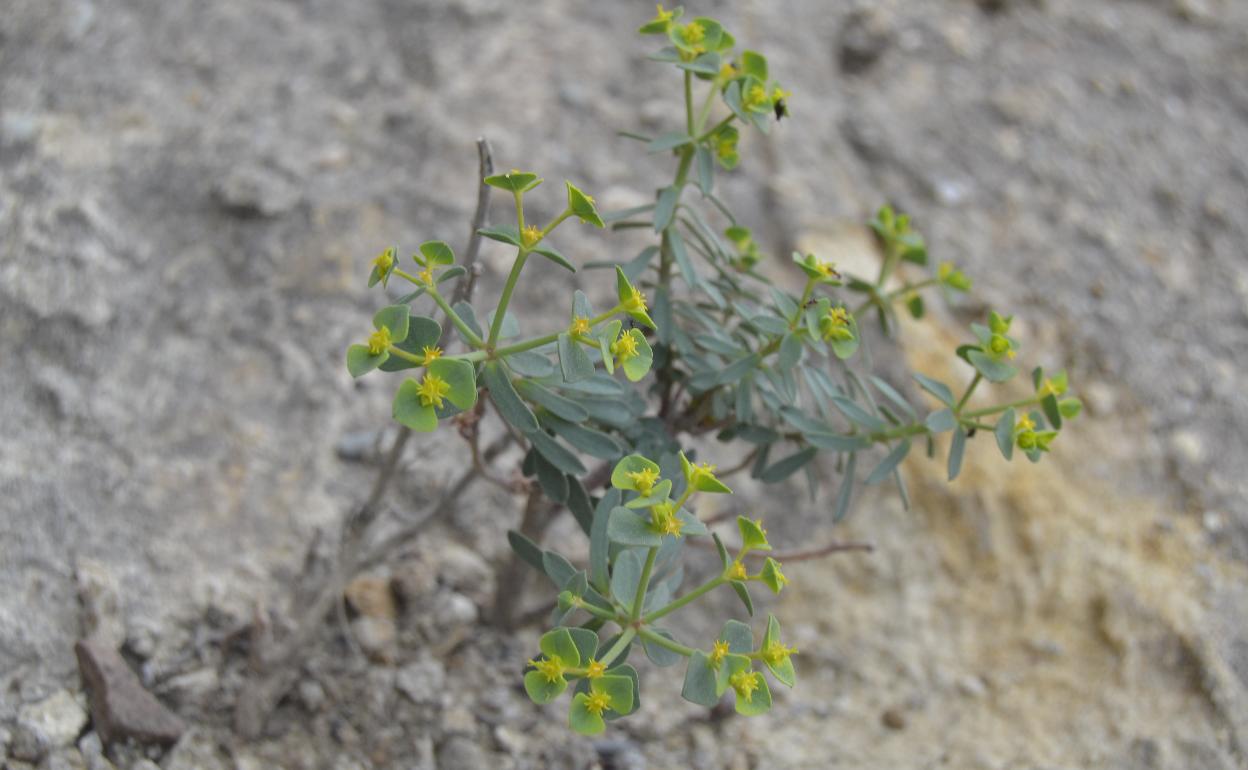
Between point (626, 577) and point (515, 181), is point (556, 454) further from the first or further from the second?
point (515, 181)

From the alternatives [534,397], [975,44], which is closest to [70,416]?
[534,397]

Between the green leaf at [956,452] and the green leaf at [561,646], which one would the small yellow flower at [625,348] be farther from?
the green leaf at [956,452]

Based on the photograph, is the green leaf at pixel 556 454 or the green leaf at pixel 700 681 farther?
the green leaf at pixel 556 454

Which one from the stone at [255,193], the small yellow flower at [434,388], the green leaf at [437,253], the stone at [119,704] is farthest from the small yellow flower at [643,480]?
the stone at [255,193]

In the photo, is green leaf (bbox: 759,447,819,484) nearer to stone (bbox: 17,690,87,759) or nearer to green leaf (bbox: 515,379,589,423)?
green leaf (bbox: 515,379,589,423)

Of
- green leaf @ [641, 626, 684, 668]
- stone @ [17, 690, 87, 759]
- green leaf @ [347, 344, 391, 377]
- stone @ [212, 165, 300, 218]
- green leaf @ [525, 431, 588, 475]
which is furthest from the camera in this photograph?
stone @ [212, 165, 300, 218]

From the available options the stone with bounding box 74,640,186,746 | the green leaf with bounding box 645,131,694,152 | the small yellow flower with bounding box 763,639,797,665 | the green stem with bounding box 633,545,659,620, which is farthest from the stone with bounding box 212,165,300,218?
the small yellow flower with bounding box 763,639,797,665
